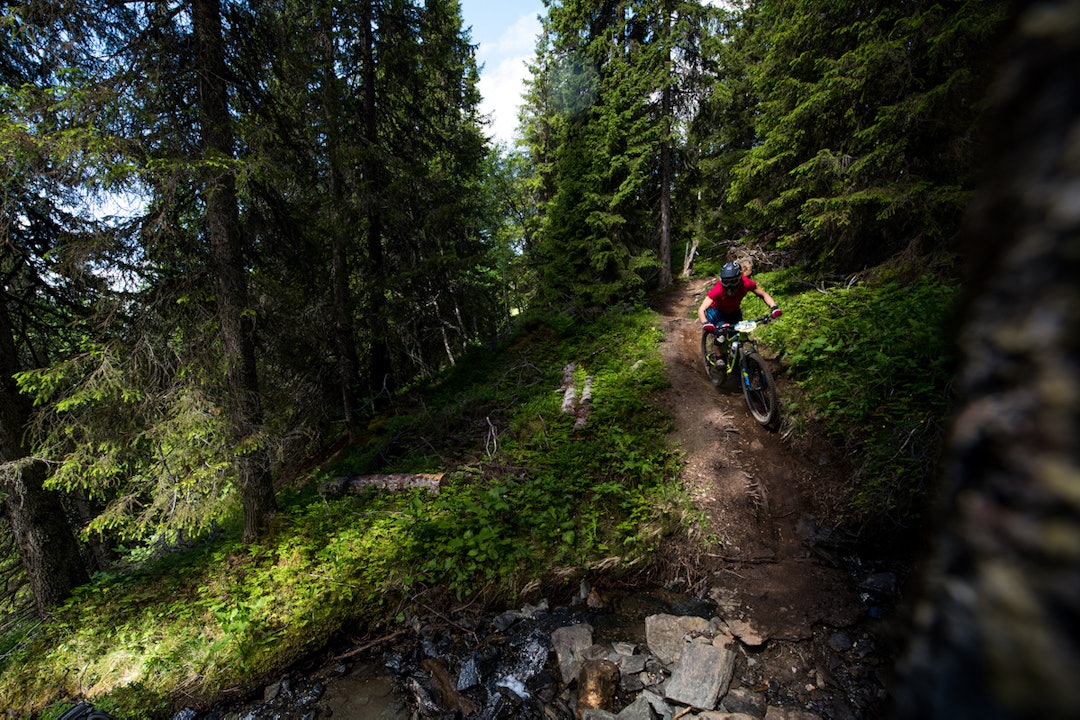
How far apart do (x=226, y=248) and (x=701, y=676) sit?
716cm

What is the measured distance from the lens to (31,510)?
18.1ft

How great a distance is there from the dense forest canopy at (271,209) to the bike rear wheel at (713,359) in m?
3.35

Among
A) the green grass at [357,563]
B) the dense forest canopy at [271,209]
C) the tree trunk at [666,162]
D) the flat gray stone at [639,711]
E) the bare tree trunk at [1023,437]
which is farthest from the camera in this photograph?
the tree trunk at [666,162]

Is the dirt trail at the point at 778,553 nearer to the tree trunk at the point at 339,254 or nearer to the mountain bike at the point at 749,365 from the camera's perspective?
the mountain bike at the point at 749,365

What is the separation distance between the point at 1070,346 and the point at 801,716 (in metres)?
4.46

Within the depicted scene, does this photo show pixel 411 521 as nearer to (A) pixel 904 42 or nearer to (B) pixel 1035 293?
(B) pixel 1035 293

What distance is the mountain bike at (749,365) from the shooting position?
6.36 meters

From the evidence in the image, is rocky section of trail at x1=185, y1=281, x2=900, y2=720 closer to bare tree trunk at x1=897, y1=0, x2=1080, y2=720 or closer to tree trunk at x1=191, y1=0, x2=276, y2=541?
tree trunk at x1=191, y1=0, x2=276, y2=541

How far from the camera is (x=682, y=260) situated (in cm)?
1939

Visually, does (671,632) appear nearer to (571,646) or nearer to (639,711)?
(639,711)

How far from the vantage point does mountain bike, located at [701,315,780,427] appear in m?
6.36

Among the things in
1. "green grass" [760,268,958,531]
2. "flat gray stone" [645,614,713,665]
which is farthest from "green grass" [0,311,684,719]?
"green grass" [760,268,958,531]

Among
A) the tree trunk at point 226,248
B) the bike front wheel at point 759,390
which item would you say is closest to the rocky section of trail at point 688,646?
the bike front wheel at point 759,390

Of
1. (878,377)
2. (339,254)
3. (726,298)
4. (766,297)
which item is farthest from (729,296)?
(339,254)
